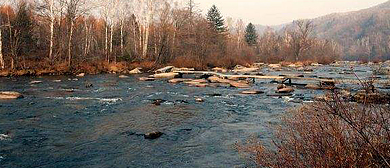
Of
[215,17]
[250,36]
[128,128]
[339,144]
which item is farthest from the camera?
[250,36]

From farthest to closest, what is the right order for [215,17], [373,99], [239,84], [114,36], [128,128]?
[215,17], [114,36], [239,84], [128,128], [373,99]

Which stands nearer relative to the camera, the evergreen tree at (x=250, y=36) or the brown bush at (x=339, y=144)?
the brown bush at (x=339, y=144)

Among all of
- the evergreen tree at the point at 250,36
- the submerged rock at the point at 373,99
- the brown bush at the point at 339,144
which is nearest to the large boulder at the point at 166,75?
the submerged rock at the point at 373,99

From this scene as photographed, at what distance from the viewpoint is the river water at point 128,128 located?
8492 millimetres

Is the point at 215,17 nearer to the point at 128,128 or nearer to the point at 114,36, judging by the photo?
the point at 114,36

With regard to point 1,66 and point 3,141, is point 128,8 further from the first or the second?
point 3,141

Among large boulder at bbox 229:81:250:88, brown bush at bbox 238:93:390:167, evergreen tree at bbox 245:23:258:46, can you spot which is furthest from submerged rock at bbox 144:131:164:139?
evergreen tree at bbox 245:23:258:46

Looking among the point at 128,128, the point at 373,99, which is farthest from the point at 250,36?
the point at 373,99

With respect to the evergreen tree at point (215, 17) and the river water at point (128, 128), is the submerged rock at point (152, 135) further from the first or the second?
the evergreen tree at point (215, 17)

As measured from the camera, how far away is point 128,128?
462 inches

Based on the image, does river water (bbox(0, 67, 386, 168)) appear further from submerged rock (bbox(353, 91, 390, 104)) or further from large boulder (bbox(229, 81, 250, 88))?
large boulder (bbox(229, 81, 250, 88))

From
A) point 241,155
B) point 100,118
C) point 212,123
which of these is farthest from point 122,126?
point 241,155

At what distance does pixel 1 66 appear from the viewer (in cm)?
3069

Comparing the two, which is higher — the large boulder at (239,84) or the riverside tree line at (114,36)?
the riverside tree line at (114,36)
